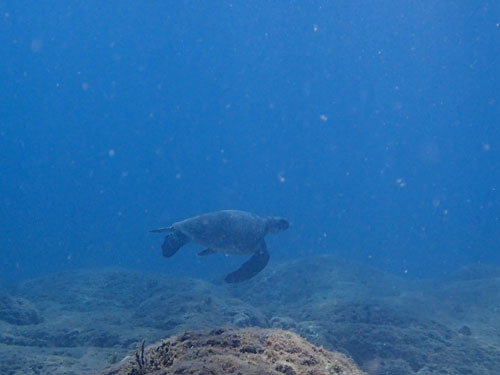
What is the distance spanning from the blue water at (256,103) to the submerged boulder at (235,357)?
285ft

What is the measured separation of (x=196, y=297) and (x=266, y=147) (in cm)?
17217

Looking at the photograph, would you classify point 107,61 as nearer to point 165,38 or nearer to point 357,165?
point 165,38

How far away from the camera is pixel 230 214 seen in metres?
10.2

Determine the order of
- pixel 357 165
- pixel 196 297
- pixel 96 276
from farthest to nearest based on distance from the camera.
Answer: pixel 357 165 → pixel 96 276 → pixel 196 297

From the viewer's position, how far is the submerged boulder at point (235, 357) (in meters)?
2.40

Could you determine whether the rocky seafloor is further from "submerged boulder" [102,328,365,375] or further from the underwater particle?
the underwater particle

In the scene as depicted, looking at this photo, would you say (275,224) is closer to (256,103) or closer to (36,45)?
(256,103)

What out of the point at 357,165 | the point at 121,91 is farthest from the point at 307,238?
the point at 121,91

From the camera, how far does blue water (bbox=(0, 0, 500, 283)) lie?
123 m

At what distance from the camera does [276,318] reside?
25.4 feet

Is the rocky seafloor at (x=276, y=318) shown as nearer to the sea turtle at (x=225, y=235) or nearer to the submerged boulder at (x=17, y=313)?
the submerged boulder at (x=17, y=313)

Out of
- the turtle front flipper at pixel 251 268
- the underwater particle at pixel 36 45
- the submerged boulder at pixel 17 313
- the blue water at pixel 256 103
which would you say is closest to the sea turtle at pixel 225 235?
the turtle front flipper at pixel 251 268

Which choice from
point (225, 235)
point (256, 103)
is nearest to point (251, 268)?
point (225, 235)

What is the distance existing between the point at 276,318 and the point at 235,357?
17.7 feet
